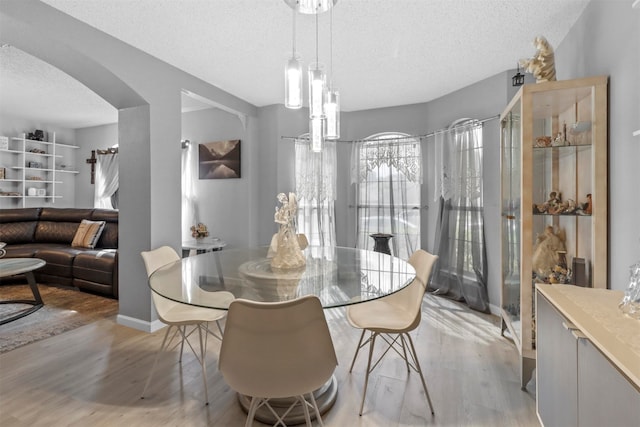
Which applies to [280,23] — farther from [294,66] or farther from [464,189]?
[464,189]

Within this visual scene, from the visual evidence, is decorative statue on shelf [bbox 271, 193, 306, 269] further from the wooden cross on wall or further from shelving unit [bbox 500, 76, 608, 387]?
the wooden cross on wall

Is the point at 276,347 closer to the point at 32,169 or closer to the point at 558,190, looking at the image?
the point at 558,190

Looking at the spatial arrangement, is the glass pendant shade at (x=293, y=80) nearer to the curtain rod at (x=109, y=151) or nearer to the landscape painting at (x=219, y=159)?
the landscape painting at (x=219, y=159)

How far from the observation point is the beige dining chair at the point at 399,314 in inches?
73.4

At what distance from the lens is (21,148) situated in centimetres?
546

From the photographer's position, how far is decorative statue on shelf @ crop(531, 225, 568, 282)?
209cm

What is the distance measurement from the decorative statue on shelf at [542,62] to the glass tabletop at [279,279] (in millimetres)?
1529

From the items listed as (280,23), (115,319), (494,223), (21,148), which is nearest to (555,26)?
(494,223)

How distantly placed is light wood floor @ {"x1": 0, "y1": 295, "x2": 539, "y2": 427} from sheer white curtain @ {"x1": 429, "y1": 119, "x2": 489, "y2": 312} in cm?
82

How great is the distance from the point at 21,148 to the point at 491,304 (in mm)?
7499

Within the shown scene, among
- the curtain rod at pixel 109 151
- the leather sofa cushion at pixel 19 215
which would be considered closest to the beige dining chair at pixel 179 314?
the leather sofa cushion at pixel 19 215

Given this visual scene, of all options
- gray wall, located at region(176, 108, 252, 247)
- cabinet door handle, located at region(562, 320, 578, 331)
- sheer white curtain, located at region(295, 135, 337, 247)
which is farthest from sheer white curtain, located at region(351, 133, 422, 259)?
cabinet door handle, located at region(562, 320, 578, 331)

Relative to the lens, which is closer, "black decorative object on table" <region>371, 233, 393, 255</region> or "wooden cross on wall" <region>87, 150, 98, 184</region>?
"black decorative object on table" <region>371, 233, 393, 255</region>

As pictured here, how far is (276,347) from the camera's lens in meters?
1.27
